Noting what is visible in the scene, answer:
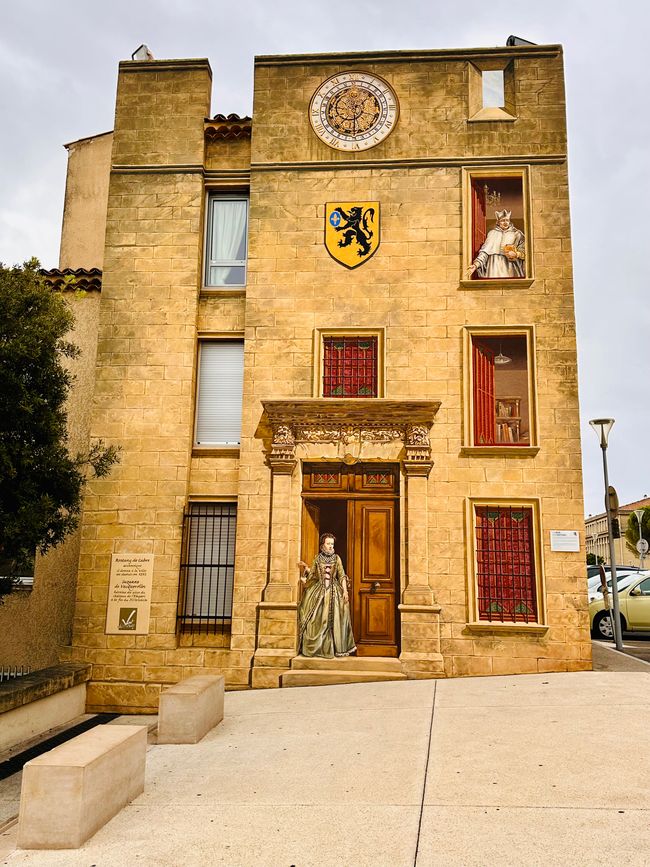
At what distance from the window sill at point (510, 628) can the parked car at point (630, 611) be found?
17.3 feet

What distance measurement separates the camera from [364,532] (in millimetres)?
12828

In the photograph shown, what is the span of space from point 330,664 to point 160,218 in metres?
8.46

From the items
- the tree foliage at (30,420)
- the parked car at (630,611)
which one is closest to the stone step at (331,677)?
the tree foliage at (30,420)

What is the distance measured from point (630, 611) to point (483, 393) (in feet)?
23.5

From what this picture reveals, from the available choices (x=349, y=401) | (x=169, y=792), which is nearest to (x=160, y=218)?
(x=349, y=401)

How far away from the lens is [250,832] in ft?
18.5

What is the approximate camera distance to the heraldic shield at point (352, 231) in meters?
13.7

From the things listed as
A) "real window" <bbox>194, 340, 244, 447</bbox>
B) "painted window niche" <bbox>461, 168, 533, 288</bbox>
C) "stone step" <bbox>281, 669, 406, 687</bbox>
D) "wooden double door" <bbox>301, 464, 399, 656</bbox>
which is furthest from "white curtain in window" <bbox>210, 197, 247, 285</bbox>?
"stone step" <bbox>281, 669, 406, 687</bbox>

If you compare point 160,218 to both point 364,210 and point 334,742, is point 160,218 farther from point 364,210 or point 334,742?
point 334,742

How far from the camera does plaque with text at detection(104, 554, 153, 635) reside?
12.9 m

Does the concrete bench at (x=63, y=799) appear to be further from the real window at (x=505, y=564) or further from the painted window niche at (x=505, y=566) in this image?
the real window at (x=505, y=564)

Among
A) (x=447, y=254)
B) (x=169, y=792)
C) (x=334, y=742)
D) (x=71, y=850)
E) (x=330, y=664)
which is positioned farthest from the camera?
(x=447, y=254)

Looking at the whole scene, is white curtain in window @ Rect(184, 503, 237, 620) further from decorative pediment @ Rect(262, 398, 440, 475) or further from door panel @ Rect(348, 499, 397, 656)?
A: door panel @ Rect(348, 499, 397, 656)

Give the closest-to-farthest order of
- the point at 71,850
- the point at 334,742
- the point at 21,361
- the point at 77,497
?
the point at 71,850 < the point at 334,742 < the point at 21,361 < the point at 77,497
